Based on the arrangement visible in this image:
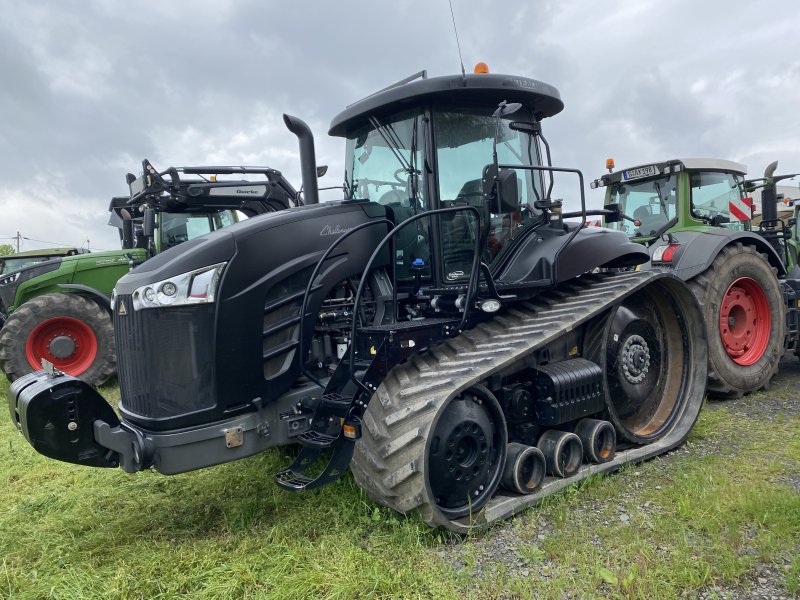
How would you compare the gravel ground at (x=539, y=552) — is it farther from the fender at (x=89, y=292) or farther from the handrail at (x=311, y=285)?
the fender at (x=89, y=292)

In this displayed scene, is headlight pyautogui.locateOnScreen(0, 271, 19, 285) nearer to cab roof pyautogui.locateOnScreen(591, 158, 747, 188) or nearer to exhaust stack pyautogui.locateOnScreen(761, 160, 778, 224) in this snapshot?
cab roof pyautogui.locateOnScreen(591, 158, 747, 188)

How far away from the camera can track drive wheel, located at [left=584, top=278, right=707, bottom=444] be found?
4.49 metres

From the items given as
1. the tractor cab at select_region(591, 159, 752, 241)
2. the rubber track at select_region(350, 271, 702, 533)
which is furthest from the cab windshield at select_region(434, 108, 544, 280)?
the tractor cab at select_region(591, 159, 752, 241)

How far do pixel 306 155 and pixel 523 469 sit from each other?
257 centimetres

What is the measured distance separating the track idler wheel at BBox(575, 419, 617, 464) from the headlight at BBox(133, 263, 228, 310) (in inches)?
100

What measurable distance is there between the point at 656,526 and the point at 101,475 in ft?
12.3

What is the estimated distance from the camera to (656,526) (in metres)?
3.28

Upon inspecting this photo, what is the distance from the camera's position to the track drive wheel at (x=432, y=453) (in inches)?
125

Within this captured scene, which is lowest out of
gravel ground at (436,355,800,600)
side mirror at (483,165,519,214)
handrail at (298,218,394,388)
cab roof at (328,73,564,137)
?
gravel ground at (436,355,800,600)

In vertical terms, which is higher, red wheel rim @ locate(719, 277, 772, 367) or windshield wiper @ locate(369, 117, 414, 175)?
windshield wiper @ locate(369, 117, 414, 175)

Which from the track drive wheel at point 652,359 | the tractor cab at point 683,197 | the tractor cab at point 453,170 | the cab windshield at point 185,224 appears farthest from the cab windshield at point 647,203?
the cab windshield at point 185,224

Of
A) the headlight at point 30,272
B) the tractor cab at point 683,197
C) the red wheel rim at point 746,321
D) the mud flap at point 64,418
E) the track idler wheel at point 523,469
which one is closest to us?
the mud flap at point 64,418

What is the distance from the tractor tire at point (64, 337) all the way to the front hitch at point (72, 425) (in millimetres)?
5381

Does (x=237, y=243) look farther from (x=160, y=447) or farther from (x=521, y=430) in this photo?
(x=521, y=430)
